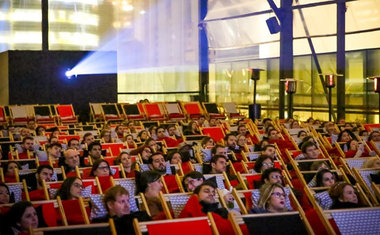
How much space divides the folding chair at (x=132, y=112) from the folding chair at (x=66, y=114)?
4.80 ft

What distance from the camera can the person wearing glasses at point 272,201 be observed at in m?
5.39

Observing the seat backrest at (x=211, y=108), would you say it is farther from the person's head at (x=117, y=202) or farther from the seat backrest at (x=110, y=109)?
the person's head at (x=117, y=202)

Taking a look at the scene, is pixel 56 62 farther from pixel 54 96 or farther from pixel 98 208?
pixel 98 208

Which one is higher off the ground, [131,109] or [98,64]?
[98,64]

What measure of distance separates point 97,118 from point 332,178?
13.6 meters

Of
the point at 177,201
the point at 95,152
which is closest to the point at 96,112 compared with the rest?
the point at 95,152

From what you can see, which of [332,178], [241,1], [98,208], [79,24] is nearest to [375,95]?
[241,1]

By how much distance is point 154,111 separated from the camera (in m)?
20.4

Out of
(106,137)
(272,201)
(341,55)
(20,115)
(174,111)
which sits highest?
(341,55)

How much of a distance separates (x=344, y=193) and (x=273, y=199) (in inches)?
29.7

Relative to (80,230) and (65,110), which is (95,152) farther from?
(65,110)

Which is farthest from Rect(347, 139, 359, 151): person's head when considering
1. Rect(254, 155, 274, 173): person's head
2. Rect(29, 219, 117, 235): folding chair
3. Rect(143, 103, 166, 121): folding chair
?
Rect(143, 103, 166, 121): folding chair

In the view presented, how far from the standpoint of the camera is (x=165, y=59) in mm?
26312

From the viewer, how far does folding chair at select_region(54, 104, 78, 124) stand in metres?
19.3
